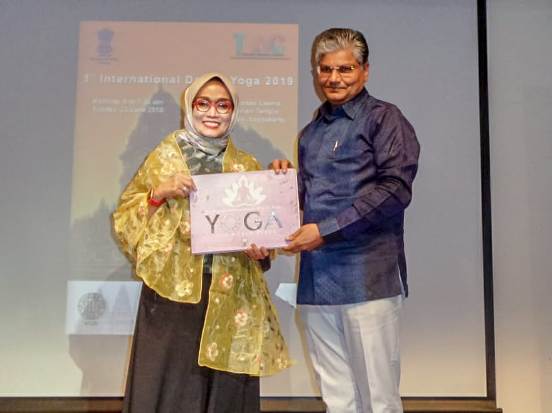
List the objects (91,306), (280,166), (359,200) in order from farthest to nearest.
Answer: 1. (91,306)
2. (280,166)
3. (359,200)

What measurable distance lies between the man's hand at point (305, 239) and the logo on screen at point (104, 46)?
4.63 feet

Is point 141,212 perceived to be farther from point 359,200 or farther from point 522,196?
point 522,196

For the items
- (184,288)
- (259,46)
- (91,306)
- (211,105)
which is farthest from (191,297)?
(259,46)

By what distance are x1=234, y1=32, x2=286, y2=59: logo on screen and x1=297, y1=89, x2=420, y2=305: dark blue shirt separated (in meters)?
0.93

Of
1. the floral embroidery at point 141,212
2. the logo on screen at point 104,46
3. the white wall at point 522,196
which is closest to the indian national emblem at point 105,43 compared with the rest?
the logo on screen at point 104,46

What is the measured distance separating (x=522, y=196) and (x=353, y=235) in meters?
1.33

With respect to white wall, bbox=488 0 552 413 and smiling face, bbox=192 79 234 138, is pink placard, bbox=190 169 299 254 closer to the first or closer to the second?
smiling face, bbox=192 79 234 138

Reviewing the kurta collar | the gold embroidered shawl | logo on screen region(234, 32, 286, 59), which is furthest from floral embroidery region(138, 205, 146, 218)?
logo on screen region(234, 32, 286, 59)

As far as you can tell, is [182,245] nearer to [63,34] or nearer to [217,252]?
[217,252]

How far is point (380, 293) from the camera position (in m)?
1.52

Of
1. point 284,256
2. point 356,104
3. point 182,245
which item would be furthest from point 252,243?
point 284,256

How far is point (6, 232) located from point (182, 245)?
123 cm

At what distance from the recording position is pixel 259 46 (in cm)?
249

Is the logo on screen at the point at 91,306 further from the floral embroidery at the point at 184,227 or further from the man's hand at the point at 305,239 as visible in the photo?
the man's hand at the point at 305,239
